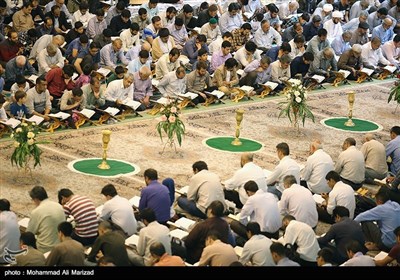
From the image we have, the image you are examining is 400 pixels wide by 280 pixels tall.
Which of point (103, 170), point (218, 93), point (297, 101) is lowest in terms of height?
point (103, 170)

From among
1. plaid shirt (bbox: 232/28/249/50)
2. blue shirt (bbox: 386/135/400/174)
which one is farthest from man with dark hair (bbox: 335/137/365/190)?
plaid shirt (bbox: 232/28/249/50)

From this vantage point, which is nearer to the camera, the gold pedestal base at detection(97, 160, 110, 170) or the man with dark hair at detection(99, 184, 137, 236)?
the man with dark hair at detection(99, 184, 137, 236)

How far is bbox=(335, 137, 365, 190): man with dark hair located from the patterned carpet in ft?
4.92

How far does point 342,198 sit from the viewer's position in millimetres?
16609

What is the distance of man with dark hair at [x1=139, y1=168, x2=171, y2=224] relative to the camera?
15.8 metres

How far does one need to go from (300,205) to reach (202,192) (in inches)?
57.8

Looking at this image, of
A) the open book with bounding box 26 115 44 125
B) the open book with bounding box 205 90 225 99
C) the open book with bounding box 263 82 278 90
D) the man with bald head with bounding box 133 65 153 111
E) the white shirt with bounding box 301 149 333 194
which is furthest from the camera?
the open book with bounding box 263 82 278 90

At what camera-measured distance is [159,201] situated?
15.9 m

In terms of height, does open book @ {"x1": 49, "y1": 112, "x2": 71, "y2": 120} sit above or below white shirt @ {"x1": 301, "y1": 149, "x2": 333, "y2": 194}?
above

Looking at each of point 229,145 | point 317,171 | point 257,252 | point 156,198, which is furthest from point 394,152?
point 257,252

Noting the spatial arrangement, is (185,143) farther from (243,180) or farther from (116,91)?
(243,180)

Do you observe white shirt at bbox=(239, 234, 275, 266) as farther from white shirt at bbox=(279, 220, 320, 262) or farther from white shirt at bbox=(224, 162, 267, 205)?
white shirt at bbox=(224, 162, 267, 205)
